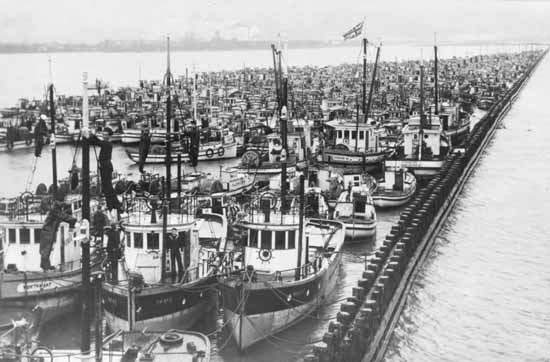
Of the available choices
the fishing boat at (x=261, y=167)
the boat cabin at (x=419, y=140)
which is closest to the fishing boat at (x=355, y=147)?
the boat cabin at (x=419, y=140)

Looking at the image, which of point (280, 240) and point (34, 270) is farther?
point (34, 270)

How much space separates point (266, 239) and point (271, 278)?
1.59 metres

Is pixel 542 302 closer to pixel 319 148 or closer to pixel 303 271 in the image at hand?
pixel 303 271

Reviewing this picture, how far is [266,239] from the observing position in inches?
1236

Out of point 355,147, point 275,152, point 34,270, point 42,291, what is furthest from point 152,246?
point 355,147

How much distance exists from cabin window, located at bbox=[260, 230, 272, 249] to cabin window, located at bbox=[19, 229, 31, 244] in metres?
9.42

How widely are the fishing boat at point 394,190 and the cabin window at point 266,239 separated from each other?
23.9 meters

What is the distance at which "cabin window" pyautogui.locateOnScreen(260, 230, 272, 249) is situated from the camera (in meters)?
31.3

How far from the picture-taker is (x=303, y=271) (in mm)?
31859

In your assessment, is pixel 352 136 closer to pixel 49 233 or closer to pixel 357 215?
pixel 357 215

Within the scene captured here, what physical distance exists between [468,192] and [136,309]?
41120mm

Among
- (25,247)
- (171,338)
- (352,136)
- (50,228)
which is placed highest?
(352,136)

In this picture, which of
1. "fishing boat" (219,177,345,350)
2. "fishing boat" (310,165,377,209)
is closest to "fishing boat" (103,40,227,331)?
"fishing boat" (219,177,345,350)

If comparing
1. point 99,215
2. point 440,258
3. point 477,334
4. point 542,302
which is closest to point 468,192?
point 440,258
